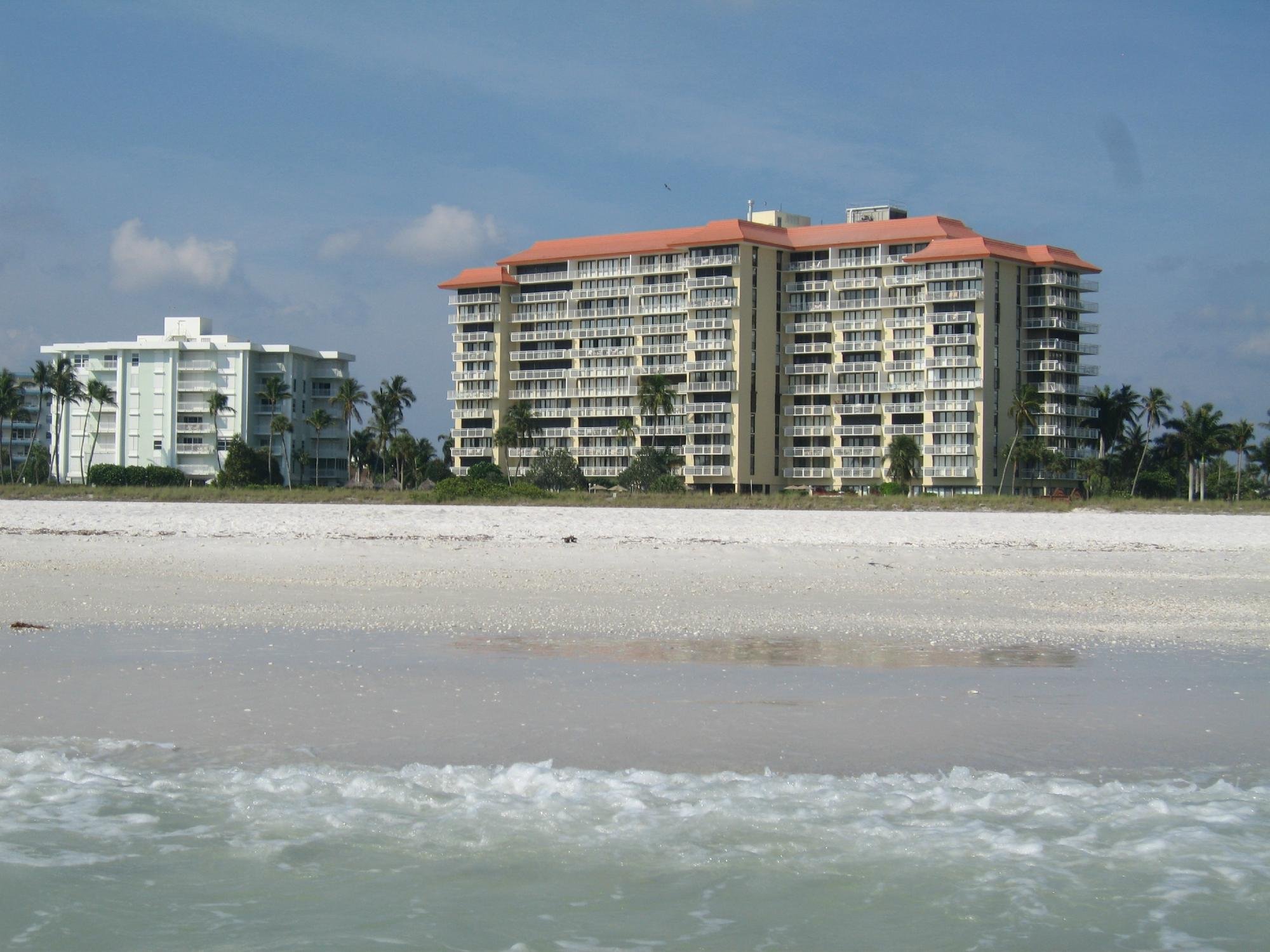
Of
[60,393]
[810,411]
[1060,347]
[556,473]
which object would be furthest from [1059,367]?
[60,393]

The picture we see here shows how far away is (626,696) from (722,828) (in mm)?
3239

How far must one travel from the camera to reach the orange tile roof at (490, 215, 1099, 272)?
103062 mm

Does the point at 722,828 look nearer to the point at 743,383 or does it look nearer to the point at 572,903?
the point at 572,903

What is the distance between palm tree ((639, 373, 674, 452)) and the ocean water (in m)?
97.3

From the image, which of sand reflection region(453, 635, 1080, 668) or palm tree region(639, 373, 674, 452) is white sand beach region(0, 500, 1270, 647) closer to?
sand reflection region(453, 635, 1080, 668)

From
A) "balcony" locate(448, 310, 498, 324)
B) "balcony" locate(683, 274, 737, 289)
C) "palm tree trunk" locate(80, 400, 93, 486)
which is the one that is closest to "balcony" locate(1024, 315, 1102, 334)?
"balcony" locate(683, 274, 737, 289)

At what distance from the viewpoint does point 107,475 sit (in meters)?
107

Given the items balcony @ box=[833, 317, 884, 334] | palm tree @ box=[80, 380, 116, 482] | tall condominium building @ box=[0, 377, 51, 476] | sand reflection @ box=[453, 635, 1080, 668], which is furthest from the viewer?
tall condominium building @ box=[0, 377, 51, 476]

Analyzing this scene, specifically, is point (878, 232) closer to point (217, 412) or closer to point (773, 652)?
point (217, 412)

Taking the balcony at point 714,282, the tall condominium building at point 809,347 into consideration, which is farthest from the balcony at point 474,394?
the balcony at point 714,282

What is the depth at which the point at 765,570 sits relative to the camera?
23.6 meters

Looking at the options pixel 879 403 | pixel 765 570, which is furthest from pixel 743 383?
pixel 765 570

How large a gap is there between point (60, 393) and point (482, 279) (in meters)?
40.3

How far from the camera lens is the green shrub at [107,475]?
10650 cm
